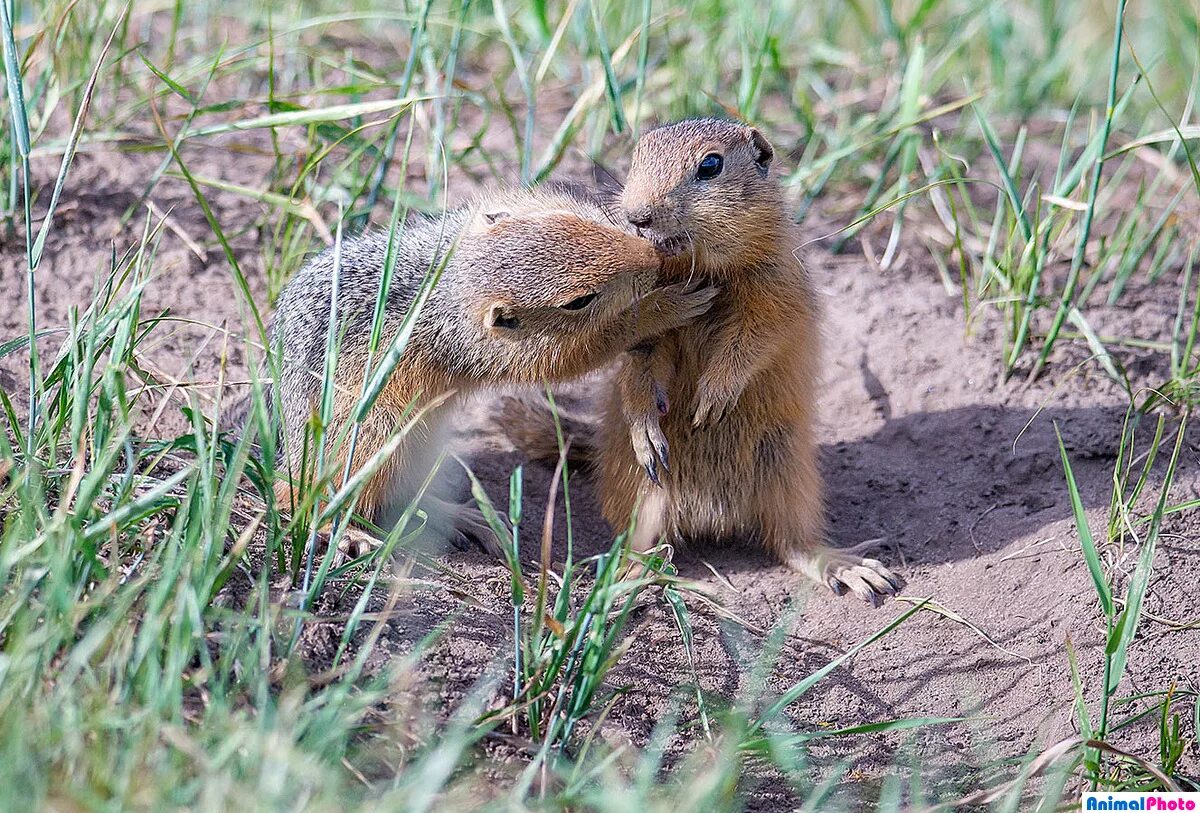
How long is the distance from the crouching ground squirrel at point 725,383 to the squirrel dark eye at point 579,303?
10.8 inches

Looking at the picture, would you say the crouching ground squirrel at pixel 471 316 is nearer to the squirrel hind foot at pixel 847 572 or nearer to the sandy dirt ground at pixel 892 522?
the sandy dirt ground at pixel 892 522

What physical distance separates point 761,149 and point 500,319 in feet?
3.58

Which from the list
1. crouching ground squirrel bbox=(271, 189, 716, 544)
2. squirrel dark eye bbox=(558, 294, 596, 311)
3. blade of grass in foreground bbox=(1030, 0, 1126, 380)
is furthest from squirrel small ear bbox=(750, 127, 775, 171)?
blade of grass in foreground bbox=(1030, 0, 1126, 380)

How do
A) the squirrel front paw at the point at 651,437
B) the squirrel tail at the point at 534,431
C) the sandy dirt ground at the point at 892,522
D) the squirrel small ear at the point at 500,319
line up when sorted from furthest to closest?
the squirrel tail at the point at 534,431, the squirrel front paw at the point at 651,437, the squirrel small ear at the point at 500,319, the sandy dirt ground at the point at 892,522

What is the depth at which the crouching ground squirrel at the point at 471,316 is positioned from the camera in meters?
3.79

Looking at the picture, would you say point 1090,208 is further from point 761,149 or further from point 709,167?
point 709,167

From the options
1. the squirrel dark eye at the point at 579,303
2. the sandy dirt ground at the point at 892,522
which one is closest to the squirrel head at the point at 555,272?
the squirrel dark eye at the point at 579,303

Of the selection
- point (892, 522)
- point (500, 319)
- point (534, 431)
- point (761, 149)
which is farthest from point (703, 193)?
point (892, 522)

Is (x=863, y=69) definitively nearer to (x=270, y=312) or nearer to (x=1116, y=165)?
(x=1116, y=165)

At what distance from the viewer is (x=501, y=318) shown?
12.9ft

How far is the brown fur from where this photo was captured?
3.93 metres

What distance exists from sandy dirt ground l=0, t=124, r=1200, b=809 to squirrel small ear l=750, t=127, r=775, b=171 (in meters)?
1.17

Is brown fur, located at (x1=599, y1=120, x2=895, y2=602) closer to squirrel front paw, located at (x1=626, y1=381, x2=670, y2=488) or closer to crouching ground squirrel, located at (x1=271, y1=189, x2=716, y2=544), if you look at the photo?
squirrel front paw, located at (x1=626, y1=381, x2=670, y2=488)

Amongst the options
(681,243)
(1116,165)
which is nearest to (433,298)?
(681,243)
